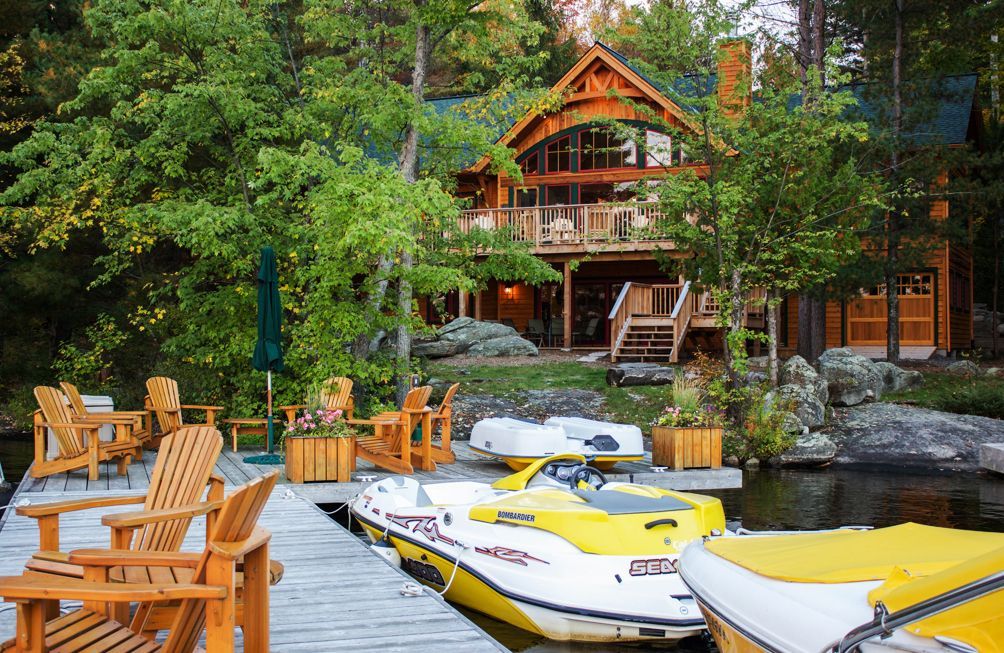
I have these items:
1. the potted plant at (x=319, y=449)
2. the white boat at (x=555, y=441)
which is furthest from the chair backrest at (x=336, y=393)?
the white boat at (x=555, y=441)

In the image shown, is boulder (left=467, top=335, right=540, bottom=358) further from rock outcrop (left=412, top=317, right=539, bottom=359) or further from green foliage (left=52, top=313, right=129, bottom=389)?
→ green foliage (left=52, top=313, right=129, bottom=389)

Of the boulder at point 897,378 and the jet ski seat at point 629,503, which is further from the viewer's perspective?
the boulder at point 897,378

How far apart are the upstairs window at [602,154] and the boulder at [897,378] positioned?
29.5 feet

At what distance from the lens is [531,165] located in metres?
26.8

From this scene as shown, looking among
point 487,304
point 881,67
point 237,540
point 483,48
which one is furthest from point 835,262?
point 237,540

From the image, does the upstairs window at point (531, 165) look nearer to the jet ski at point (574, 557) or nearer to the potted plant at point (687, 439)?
the potted plant at point (687, 439)

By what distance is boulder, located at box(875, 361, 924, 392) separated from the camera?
20266 millimetres

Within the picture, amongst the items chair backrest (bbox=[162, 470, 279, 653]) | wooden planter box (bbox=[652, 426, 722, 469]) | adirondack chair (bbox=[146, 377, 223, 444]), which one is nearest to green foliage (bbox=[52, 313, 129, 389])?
adirondack chair (bbox=[146, 377, 223, 444])

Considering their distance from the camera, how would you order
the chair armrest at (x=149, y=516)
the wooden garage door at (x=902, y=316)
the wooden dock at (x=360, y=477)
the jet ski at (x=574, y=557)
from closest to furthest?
the chair armrest at (x=149, y=516), the jet ski at (x=574, y=557), the wooden dock at (x=360, y=477), the wooden garage door at (x=902, y=316)

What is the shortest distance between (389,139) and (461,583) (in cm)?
954

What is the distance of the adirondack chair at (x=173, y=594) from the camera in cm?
296

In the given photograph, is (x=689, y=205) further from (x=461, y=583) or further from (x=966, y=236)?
(x=461, y=583)

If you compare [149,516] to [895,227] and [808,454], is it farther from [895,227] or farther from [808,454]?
[895,227]

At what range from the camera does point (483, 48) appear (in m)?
15.5
